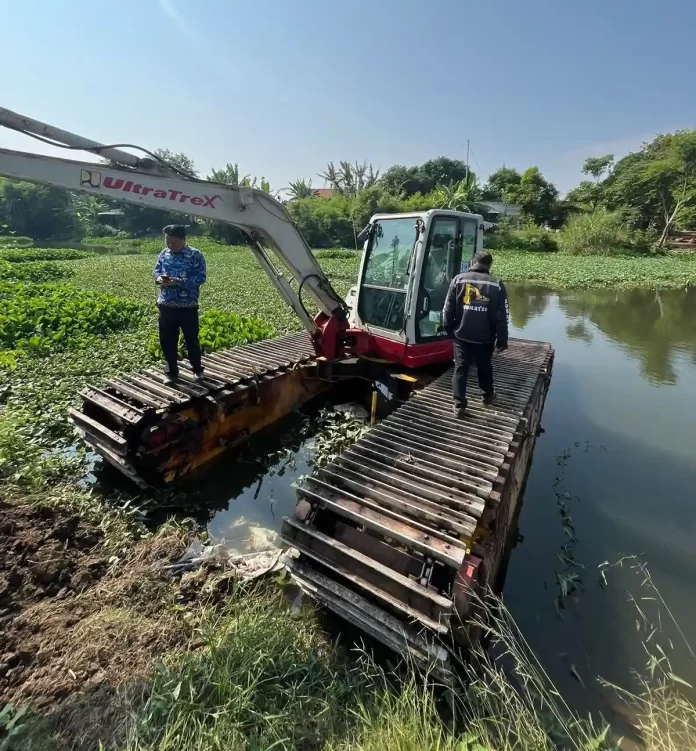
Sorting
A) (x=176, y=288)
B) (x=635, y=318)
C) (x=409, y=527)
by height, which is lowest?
(x=409, y=527)

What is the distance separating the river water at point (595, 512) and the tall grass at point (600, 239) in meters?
27.3

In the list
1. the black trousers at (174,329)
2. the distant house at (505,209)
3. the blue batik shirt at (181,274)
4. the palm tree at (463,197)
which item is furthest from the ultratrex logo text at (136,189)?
the distant house at (505,209)

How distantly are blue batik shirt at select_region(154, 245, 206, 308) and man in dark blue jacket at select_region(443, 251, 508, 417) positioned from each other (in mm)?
2587

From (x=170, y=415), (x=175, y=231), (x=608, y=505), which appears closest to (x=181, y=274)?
(x=175, y=231)

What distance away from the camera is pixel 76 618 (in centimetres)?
263

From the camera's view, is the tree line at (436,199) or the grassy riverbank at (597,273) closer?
the grassy riverbank at (597,273)

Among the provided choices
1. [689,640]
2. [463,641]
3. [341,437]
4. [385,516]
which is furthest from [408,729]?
[341,437]

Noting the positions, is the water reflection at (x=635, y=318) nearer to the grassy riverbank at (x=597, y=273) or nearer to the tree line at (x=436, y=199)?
the grassy riverbank at (x=597, y=273)

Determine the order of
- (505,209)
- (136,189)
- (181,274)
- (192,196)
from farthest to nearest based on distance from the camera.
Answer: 1. (505,209)
2. (181,274)
3. (192,196)
4. (136,189)

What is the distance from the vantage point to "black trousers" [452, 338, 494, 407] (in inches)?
166

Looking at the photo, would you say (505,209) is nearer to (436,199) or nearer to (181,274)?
(436,199)

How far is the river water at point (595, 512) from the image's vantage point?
9.68ft

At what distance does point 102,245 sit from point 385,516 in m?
50.8

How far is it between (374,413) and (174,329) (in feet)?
8.44
